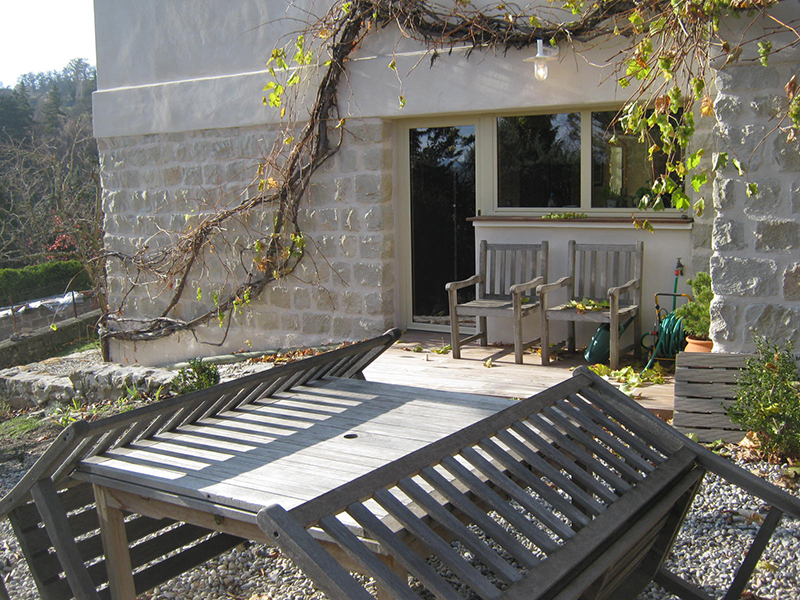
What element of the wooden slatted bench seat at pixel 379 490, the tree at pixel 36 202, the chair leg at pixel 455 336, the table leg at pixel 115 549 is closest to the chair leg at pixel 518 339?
the chair leg at pixel 455 336

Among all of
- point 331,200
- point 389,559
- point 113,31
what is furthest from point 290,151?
point 389,559

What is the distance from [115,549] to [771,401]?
295cm

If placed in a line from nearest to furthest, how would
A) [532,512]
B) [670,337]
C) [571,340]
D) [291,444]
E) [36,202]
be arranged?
[532,512]
[291,444]
[670,337]
[571,340]
[36,202]

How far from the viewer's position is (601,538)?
6.37 feet

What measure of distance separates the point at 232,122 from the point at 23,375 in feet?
10.3

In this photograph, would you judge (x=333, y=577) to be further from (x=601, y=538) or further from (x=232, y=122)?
(x=232, y=122)

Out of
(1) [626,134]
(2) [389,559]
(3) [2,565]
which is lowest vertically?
(3) [2,565]

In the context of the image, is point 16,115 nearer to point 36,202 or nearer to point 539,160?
point 36,202

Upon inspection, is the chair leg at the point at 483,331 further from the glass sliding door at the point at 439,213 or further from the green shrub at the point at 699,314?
the green shrub at the point at 699,314

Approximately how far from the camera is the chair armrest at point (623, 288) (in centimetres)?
502

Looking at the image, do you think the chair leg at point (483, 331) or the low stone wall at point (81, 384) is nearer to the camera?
the chair leg at point (483, 331)

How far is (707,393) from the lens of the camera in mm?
4039

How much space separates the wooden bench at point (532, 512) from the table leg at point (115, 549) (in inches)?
37.2

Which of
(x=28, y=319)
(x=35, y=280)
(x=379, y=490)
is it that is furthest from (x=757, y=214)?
(x=35, y=280)
